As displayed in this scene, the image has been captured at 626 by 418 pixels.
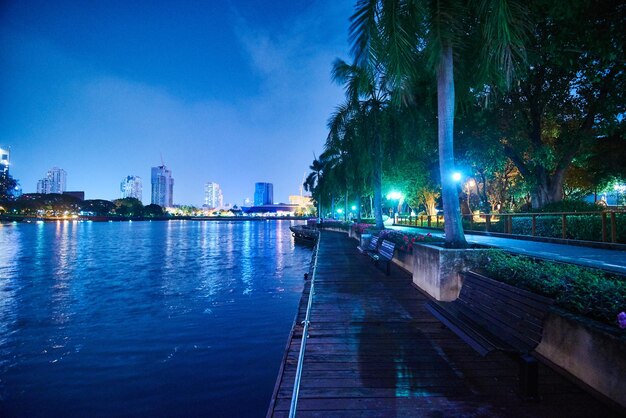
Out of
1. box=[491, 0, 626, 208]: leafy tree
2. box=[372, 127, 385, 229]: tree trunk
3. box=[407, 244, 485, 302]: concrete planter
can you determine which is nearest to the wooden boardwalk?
box=[407, 244, 485, 302]: concrete planter

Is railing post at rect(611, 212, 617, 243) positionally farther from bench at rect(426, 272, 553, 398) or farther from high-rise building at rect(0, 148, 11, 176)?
high-rise building at rect(0, 148, 11, 176)

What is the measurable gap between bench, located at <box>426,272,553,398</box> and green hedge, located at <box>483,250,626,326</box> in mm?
494

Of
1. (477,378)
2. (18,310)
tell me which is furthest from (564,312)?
(18,310)

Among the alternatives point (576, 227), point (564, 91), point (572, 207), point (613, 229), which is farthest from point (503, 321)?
point (564, 91)

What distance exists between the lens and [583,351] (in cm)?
385

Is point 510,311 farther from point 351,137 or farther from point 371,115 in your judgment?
point 351,137

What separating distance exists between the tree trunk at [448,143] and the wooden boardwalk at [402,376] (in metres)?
2.30

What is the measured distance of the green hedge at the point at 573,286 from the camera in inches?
154

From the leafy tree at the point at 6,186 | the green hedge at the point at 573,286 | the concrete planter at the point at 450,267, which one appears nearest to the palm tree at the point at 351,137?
the concrete planter at the point at 450,267

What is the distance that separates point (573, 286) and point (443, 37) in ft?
19.7

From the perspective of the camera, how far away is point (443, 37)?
7.77 m

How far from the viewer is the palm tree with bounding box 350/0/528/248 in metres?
7.01

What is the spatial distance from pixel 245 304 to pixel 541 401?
10510mm

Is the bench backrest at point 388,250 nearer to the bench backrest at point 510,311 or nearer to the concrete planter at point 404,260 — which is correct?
the concrete planter at point 404,260
